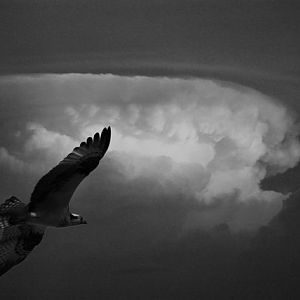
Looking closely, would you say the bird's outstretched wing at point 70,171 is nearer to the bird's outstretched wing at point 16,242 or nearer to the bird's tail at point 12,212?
the bird's tail at point 12,212

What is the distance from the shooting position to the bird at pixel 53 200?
9008mm

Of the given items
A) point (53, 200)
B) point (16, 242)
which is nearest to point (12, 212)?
point (53, 200)

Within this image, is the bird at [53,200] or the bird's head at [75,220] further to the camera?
the bird's head at [75,220]

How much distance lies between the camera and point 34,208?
9.27 meters

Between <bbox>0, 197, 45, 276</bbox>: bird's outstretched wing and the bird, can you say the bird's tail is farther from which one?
<bbox>0, 197, 45, 276</bbox>: bird's outstretched wing

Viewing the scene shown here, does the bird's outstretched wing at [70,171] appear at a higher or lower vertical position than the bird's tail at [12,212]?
higher

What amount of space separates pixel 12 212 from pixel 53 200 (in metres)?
0.52

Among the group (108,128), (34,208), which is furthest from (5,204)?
(108,128)

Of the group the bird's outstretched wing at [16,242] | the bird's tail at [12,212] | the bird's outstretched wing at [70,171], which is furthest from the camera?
the bird's outstretched wing at [16,242]

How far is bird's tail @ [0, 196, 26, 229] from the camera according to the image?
9172 mm

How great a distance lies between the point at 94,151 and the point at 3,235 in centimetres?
192

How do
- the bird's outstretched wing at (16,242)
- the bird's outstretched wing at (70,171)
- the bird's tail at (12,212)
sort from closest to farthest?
the bird's outstretched wing at (70,171) < the bird's tail at (12,212) < the bird's outstretched wing at (16,242)

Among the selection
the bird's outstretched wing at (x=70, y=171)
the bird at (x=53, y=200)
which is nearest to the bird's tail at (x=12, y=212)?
the bird at (x=53, y=200)

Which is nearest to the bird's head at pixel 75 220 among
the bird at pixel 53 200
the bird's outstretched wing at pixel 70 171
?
the bird at pixel 53 200
